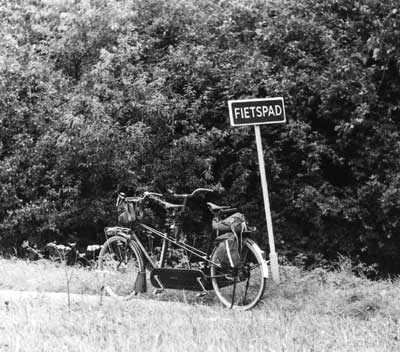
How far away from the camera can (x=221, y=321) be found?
5586 millimetres

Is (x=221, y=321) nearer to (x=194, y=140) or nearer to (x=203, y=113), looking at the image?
(x=194, y=140)

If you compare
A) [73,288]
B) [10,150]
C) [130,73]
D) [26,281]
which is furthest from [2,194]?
[73,288]

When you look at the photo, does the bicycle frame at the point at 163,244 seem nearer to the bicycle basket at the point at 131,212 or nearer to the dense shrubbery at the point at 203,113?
the bicycle basket at the point at 131,212

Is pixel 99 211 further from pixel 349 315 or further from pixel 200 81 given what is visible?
pixel 349 315

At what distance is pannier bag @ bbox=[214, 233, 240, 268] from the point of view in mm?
6473

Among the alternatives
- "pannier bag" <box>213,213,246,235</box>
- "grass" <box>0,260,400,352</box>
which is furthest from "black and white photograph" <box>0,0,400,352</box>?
"pannier bag" <box>213,213,246,235</box>

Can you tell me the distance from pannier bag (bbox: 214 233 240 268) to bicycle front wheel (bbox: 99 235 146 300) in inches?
38.6


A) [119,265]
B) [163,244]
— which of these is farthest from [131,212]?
[119,265]

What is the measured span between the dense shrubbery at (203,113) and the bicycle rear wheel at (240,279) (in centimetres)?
362

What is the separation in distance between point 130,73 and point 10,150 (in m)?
2.69

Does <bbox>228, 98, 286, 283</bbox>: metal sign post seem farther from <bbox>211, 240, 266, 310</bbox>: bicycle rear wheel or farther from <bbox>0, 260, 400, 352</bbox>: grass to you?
<bbox>0, 260, 400, 352</bbox>: grass

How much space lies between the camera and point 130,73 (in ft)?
36.4

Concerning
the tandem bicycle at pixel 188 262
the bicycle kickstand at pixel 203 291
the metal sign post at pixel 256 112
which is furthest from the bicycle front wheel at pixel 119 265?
the metal sign post at pixel 256 112

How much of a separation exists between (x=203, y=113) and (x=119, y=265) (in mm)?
4164
